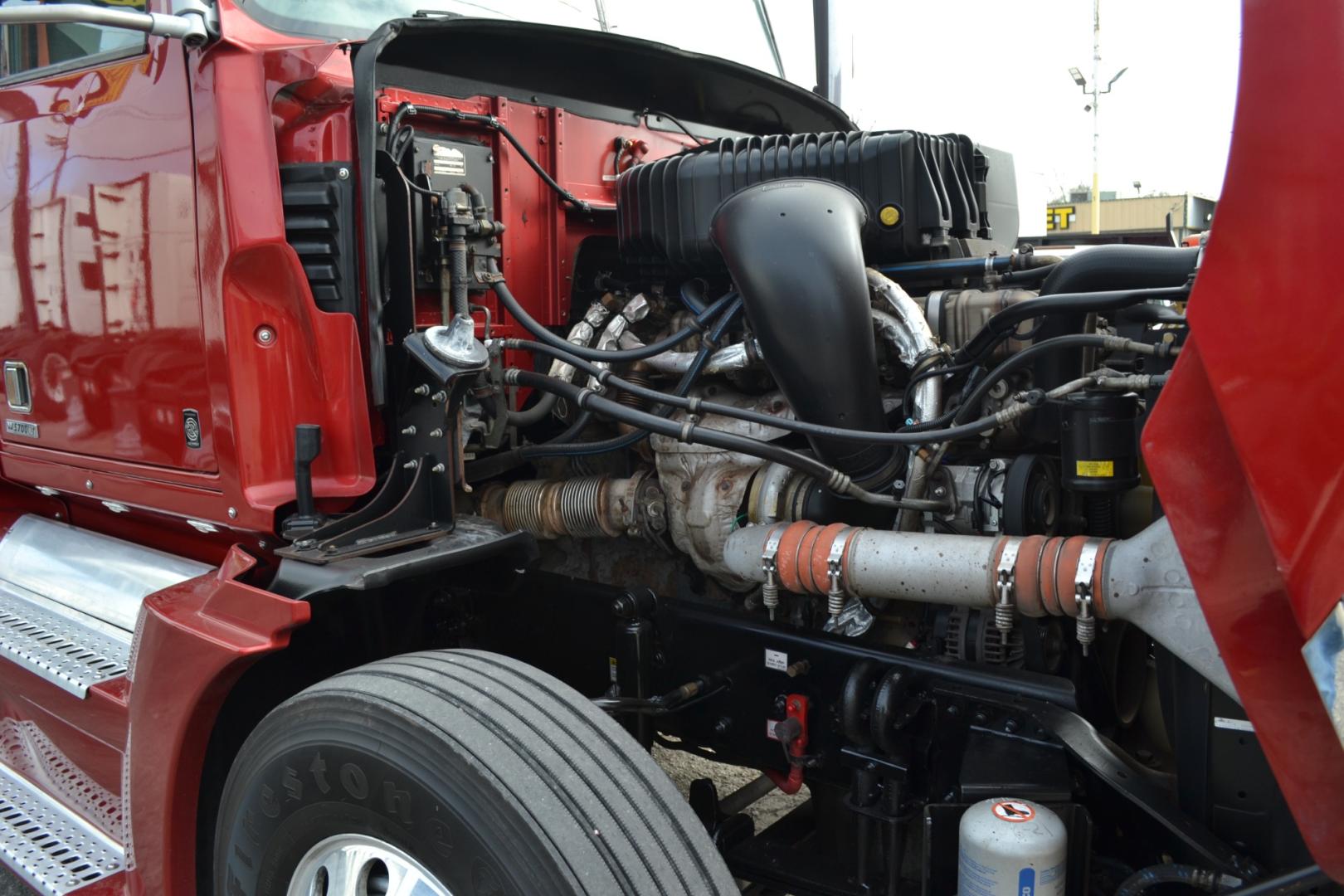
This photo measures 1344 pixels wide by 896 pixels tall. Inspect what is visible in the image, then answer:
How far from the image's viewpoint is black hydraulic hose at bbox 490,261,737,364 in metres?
2.37

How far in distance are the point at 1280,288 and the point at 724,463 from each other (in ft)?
4.54

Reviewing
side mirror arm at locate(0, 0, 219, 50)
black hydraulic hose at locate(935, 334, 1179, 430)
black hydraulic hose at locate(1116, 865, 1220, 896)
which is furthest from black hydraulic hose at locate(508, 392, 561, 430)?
black hydraulic hose at locate(1116, 865, 1220, 896)

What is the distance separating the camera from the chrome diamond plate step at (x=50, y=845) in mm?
2350

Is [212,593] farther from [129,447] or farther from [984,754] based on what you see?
[984,754]

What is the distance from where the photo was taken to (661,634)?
2359mm

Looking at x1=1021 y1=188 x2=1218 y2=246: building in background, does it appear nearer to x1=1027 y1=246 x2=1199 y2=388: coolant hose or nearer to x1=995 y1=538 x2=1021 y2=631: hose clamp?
x1=1027 y1=246 x2=1199 y2=388: coolant hose

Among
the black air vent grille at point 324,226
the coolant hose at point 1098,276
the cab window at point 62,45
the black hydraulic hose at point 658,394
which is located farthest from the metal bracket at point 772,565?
the cab window at point 62,45

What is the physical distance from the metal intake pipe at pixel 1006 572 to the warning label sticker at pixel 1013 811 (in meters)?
0.30

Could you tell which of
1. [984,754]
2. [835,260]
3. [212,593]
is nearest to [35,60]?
[212,593]

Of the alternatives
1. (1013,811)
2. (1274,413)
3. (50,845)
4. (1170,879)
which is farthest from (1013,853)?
(50,845)

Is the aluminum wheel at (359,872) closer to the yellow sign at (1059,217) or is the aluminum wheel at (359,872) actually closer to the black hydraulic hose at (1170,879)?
the black hydraulic hose at (1170,879)

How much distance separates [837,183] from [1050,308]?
21.7 inches

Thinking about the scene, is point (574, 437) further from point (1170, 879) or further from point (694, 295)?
point (1170, 879)

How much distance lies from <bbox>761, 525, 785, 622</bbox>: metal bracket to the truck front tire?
0.44 m
